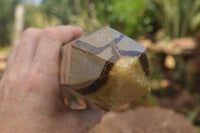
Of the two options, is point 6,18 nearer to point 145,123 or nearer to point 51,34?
point 145,123

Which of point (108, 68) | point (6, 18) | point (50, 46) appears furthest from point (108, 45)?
point (6, 18)

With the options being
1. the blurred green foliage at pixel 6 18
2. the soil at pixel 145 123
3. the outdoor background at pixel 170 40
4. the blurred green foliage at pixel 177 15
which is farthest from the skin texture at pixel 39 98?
the blurred green foliage at pixel 6 18

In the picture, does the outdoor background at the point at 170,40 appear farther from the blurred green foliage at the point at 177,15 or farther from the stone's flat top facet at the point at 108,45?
the stone's flat top facet at the point at 108,45

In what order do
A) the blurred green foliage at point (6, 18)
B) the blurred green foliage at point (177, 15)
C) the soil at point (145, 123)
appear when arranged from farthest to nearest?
the blurred green foliage at point (6, 18) → the blurred green foliage at point (177, 15) → the soil at point (145, 123)

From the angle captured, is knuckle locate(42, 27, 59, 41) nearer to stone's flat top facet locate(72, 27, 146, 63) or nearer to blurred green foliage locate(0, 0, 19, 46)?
stone's flat top facet locate(72, 27, 146, 63)

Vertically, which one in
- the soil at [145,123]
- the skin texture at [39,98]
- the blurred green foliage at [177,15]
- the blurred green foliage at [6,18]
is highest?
the blurred green foliage at [6,18]

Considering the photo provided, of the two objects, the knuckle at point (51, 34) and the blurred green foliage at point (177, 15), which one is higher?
the blurred green foliage at point (177, 15)
